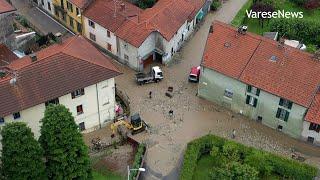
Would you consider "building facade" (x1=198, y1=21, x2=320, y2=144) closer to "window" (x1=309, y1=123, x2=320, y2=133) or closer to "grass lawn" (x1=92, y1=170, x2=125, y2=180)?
"window" (x1=309, y1=123, x2=320, y2=133)

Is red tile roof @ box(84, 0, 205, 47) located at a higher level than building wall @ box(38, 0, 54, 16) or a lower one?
lower

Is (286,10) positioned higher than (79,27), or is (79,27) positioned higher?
(286,10)

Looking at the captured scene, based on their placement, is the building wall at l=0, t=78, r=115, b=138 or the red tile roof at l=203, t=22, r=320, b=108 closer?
the building wall at l=0, t=78, r=115, b=138

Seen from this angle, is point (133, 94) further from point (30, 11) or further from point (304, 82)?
point (30, 11)

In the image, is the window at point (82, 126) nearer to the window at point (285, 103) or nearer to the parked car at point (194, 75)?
the parked car at point (194, 75)

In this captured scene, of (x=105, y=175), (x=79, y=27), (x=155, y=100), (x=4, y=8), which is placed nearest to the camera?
(x=105, y=175)

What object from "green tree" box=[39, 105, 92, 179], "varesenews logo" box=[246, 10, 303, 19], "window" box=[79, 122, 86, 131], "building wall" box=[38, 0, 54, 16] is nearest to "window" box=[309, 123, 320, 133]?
"green tree" box=[39, 105, 92, 179]

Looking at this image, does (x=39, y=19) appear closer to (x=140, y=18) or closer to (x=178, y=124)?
(x=140, y=18)

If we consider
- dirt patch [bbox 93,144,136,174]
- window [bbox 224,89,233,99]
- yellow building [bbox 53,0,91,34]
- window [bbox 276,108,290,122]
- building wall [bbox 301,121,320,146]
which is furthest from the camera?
yellow building [bbox 53,0,91,34]

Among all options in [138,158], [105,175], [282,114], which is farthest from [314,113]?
[105,175]
